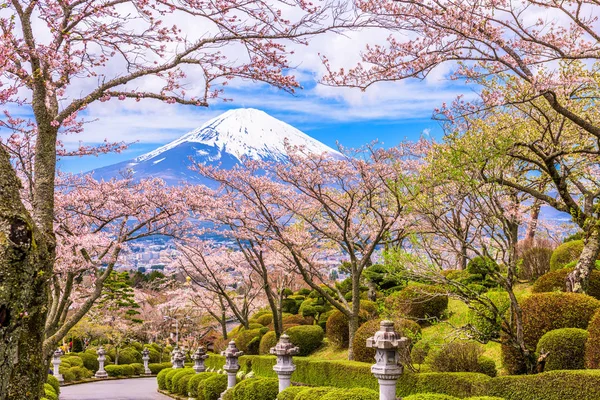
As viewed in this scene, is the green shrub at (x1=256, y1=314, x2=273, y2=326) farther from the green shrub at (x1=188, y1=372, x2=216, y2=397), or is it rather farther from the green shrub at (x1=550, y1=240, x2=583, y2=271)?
the green shrub at (x1=550, y1=240, x2=583, y2=271)

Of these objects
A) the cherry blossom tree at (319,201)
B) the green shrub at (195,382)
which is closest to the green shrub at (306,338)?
the cherry blossom tree at (319,201)

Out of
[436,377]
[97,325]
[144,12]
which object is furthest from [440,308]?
[97,325]

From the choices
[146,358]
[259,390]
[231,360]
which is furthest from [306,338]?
[146,358]

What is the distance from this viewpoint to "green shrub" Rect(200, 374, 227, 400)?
1938 centimetres

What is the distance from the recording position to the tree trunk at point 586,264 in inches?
522

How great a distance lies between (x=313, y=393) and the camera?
41.3ft

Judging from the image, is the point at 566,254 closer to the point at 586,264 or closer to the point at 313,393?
the point at 586,264

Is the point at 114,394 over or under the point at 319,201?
under

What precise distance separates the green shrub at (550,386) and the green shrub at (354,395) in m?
2.19

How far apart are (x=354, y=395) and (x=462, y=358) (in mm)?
2305

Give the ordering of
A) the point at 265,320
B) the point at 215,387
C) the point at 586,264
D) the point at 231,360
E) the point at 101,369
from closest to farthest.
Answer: the point at 586,264 < the point at 231,360 < the point at 215,387 < the point at 265,320 < the point at 101,369

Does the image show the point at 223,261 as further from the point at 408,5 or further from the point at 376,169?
the point at 408,5

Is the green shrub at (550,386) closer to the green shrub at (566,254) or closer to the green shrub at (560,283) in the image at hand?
the green shrub at (560,283)

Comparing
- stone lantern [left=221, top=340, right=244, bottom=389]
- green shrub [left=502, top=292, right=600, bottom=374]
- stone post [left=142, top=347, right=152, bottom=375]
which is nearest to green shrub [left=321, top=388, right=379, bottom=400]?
green shrub [left=502, top=292, right=600, bottom=374]
